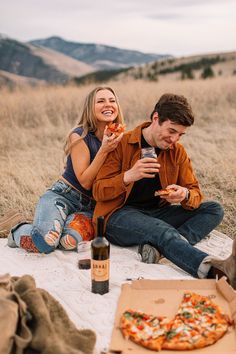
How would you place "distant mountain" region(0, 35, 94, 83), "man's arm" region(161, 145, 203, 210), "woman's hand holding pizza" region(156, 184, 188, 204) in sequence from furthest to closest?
"distant mountain" region(0, 35, 94, 83)
"man's arm" region(161, 145, 203, 210)
"woman's hand holding pizza" region(156, 184, 188, 204)

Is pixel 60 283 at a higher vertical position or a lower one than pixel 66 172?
lower

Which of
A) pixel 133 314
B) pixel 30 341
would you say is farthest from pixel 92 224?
pixel 30 341

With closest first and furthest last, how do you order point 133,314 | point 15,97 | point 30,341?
point 30,341, point 133,314, point 15,97

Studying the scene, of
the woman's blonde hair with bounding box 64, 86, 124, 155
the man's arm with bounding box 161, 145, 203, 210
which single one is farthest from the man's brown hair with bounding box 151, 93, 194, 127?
the woman's blonde hair with bounding box 64, 86, 124, 155

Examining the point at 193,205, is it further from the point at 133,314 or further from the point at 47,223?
the point at 133,314

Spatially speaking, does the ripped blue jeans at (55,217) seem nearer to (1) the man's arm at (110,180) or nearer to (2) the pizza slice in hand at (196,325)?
(1) the man's arm at (110,180)

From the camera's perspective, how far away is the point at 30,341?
2.68m

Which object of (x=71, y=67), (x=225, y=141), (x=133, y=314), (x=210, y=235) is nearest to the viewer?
(x=133, y=314)

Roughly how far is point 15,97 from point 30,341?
448 inches

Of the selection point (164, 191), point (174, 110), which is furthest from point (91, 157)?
point (174, 110)

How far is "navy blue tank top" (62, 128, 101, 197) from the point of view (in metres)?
4.64

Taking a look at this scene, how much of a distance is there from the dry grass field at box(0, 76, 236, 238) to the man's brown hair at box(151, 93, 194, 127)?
173 cm

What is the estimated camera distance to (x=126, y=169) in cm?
441

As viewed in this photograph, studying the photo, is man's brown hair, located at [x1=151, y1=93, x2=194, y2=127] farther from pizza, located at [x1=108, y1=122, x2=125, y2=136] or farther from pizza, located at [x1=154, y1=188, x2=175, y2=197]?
pizza, located at [x1=154, y1=188, x2=175, y2=197]
